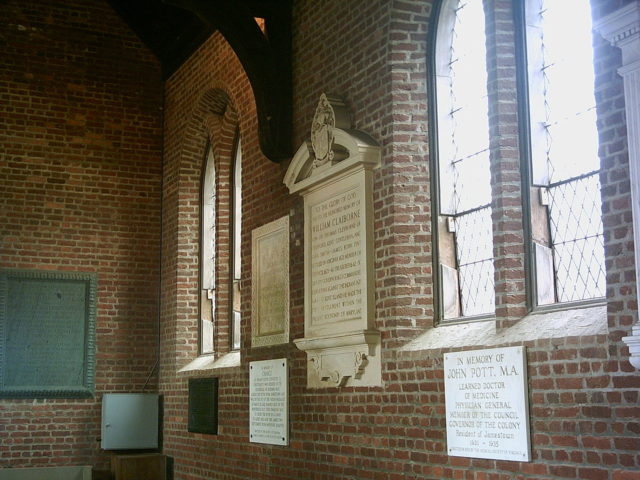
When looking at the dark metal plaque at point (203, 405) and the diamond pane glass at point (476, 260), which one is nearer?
the diamond pane glass at point (476, 260)

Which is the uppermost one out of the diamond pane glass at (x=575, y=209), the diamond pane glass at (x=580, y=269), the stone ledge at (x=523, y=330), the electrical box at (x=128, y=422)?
the diamond pane glass at (x=575, y=209)

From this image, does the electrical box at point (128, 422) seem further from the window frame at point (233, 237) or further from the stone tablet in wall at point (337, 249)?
the stone tablet in wall at point (337, 249)

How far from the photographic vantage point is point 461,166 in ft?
23.2

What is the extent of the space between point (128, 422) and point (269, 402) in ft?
11.5

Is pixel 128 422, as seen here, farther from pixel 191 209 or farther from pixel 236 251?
pixel 191 209

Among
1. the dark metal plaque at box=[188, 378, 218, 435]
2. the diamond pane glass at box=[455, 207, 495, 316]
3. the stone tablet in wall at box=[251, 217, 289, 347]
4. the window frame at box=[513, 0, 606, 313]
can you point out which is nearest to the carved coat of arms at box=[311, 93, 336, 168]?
the stone tablet in wall at box=[251, 217, 289, 347]

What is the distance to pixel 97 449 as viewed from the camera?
1195 centimetres

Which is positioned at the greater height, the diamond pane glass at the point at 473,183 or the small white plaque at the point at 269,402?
the diamond pane glass at the point at 473,183

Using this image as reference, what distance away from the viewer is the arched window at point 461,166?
267 inches

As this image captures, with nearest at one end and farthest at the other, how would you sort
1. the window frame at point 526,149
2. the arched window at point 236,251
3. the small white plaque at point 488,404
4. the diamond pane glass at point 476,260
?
1. the small white plaque at point 488,404
2. the window frame at point 526,149
3. the diamond pane glass at point 476,260
4. the arched window at point 236,251

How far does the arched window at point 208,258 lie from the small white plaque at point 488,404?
5.91m

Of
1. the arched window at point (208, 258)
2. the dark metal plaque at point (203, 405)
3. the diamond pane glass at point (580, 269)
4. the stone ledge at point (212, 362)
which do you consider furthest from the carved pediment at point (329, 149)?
the arched window at point (208, 258)

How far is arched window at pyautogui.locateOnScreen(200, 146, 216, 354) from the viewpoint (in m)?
12.0

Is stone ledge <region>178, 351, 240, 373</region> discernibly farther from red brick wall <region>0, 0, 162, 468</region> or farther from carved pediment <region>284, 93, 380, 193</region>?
carved pediment <region>284, 93, 380, 193</region>
